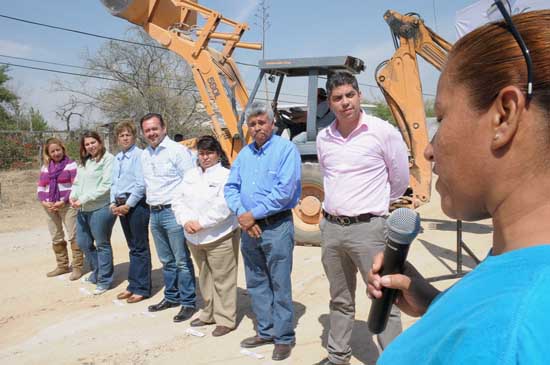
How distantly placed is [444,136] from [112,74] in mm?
22251

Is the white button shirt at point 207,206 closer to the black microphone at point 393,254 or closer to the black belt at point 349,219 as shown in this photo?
the black belt at point 349,219

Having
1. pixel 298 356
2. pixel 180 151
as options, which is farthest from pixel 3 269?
pixel 298 356

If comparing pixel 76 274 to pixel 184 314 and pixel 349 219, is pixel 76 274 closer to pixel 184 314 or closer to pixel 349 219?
pixel 184 314

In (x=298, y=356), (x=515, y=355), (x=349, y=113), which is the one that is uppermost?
(x=349, y=113)

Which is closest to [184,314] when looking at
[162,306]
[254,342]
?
[162,306]

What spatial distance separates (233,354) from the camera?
3641 mm

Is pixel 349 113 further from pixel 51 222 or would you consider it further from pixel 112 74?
pixel 112 74

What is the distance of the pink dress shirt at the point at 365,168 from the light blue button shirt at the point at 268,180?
0.42m

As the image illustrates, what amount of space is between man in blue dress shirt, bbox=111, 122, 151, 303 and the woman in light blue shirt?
13.7 inches

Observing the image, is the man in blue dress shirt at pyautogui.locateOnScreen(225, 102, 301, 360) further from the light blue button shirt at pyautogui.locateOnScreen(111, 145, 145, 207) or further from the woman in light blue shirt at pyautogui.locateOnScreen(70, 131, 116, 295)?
the woman in light blue shirt at pyautogui.locateOnScreen(70, 131, 116, 295)

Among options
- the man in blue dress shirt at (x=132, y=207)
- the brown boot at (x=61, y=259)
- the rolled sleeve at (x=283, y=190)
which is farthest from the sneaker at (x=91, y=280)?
the rolled sleeve at (x=283, y=190)

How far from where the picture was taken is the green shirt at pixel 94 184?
17.3 feet

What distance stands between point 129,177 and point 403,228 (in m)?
4.00

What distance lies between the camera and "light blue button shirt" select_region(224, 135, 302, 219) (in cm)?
343
